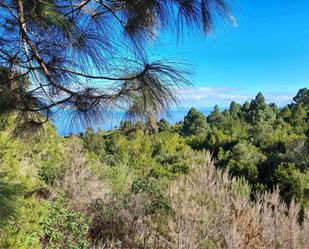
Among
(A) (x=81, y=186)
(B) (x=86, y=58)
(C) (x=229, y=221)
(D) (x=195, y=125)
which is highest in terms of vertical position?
(D) (x=195, y=125)

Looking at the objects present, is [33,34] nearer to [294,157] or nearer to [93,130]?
[93,130]

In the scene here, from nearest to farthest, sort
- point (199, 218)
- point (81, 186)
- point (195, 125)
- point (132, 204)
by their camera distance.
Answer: point (199, 218), point (132, 204), point (81, 186), point (195, 125)

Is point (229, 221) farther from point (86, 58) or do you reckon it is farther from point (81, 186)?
point (81, 186)

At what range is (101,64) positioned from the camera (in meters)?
1.75

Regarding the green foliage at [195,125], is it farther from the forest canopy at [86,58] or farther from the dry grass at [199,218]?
the forest canopy at [86,58]

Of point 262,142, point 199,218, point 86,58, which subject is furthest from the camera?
point 262,142

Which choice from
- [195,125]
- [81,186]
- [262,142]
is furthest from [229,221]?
[195,125]

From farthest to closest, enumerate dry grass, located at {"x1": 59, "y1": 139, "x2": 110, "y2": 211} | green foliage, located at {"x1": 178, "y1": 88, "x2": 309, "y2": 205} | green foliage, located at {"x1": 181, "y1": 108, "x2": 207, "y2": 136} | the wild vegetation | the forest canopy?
green foliage, located at {"x1": 181, "y1": 108, "x2": 207, "y2": 136}, green foliage, located at {"x1": 178, "y1": 88, "x2": 309, "y2": 205}, dry grass, located at {"x1": 59, "y1": 139, "x2": 110, "y2": 211}, the wild vegetation, the forest canopy

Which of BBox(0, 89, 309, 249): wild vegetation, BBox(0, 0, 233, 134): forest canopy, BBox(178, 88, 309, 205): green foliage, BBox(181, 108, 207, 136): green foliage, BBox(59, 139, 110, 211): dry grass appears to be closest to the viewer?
BBox(0, 0, 233, 134): forest canopy

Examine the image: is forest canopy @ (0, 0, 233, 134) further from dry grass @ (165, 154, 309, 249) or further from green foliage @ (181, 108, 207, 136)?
green foliage @ (181, 108, 207, 136)

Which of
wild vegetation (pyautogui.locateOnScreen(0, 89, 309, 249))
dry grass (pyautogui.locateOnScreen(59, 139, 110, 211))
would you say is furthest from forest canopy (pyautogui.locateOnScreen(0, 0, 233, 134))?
dry grass (pyautogui.locateOnScreen(59, 139, 110, 211))

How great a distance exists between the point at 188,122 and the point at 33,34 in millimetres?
27356

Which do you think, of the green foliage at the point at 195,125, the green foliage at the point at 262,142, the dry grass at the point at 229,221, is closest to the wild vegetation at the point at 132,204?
the dry grass at the point at 229,221

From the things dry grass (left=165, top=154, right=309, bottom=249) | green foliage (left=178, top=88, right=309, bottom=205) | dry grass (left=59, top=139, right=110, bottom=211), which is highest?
green foliage (left=178, top=88, right=309, bottom=205)
